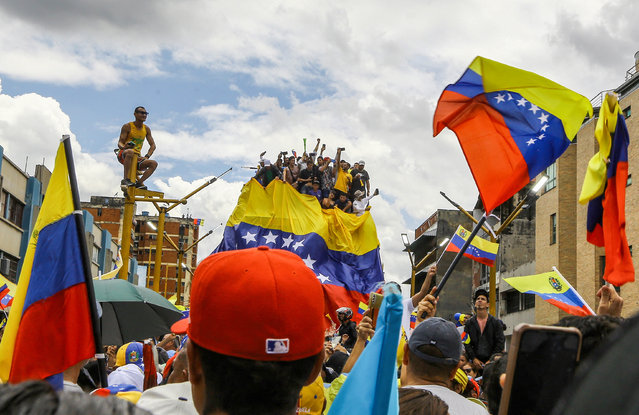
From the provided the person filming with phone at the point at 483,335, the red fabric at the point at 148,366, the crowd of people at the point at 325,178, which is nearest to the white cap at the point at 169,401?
the red fabric at the point at 148,366

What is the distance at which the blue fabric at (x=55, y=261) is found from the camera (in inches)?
164

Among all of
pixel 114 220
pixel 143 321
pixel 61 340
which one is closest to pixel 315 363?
pixel 61 340

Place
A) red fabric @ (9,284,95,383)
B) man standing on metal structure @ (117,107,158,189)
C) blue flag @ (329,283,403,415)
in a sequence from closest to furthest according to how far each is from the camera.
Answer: blue flag @ (329,283,403,415) < red fabric @ (9,284,95,383) < man standing on metal structure @ (117,107,158,189)

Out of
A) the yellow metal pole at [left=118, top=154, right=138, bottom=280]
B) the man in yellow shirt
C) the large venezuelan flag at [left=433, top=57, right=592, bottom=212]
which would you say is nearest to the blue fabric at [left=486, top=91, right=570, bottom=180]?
the large venezuelan flag at [left=433, top=57, right=592, bottom=212]

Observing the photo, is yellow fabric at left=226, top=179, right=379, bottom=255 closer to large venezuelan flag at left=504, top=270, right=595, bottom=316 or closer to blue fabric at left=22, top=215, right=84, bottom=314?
large venezuelan flag at left=504, top=270, right=595, bottom=316

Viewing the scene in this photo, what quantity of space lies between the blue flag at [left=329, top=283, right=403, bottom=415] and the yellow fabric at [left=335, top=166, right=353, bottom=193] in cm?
1837

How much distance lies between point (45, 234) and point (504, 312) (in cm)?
4670

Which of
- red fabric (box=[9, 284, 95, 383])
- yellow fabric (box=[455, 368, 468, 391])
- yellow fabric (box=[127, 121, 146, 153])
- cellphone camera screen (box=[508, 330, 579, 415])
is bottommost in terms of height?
yellow fabric (box=[455, 368, 468, 391])

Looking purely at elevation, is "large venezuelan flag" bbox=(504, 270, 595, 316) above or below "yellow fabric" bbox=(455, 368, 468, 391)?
above

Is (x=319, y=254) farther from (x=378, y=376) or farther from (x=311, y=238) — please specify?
(x=378, y=376)

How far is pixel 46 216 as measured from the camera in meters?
4.42

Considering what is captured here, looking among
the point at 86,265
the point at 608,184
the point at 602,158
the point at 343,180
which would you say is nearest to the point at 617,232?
the point at 608,184

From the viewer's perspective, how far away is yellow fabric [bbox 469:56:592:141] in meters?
7.06

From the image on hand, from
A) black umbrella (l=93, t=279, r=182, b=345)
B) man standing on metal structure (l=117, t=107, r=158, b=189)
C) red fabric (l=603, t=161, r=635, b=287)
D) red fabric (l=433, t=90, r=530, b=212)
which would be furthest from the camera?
man standing on metal structure (l=117, t=107, r=158, b=189)
